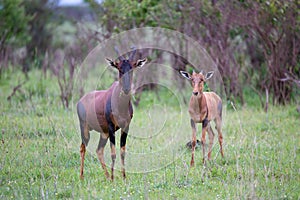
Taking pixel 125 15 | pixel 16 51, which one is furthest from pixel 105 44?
pixel 16 51

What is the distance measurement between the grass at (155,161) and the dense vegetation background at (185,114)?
0.07 ft

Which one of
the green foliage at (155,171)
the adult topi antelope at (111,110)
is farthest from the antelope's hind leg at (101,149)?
the green foliage at (155,171)

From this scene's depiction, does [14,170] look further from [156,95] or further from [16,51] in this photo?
[16,51]

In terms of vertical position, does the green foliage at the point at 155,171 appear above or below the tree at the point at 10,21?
below

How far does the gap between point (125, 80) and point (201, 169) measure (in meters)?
1.74

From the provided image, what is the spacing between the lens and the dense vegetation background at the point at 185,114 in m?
6.43

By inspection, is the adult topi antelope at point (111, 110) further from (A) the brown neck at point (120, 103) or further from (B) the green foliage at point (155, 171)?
(B) the green foliage at point (155, 171)

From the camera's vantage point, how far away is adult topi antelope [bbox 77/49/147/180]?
657 centimetres

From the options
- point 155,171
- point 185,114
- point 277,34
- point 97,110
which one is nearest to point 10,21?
point 185,114

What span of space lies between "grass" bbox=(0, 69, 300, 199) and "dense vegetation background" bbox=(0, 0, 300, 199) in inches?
0.8

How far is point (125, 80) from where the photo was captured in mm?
6492

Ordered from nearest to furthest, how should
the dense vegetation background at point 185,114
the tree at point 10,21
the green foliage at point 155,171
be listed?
the green foliage at point 155,171 → the dense vegetation background at point 185,114 → the tree at point 10,21

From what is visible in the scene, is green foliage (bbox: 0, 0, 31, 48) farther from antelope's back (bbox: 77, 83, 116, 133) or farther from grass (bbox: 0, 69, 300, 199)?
antelope's back (bbox: 77, 83, 116, 133)

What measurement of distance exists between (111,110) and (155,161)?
138 cm
